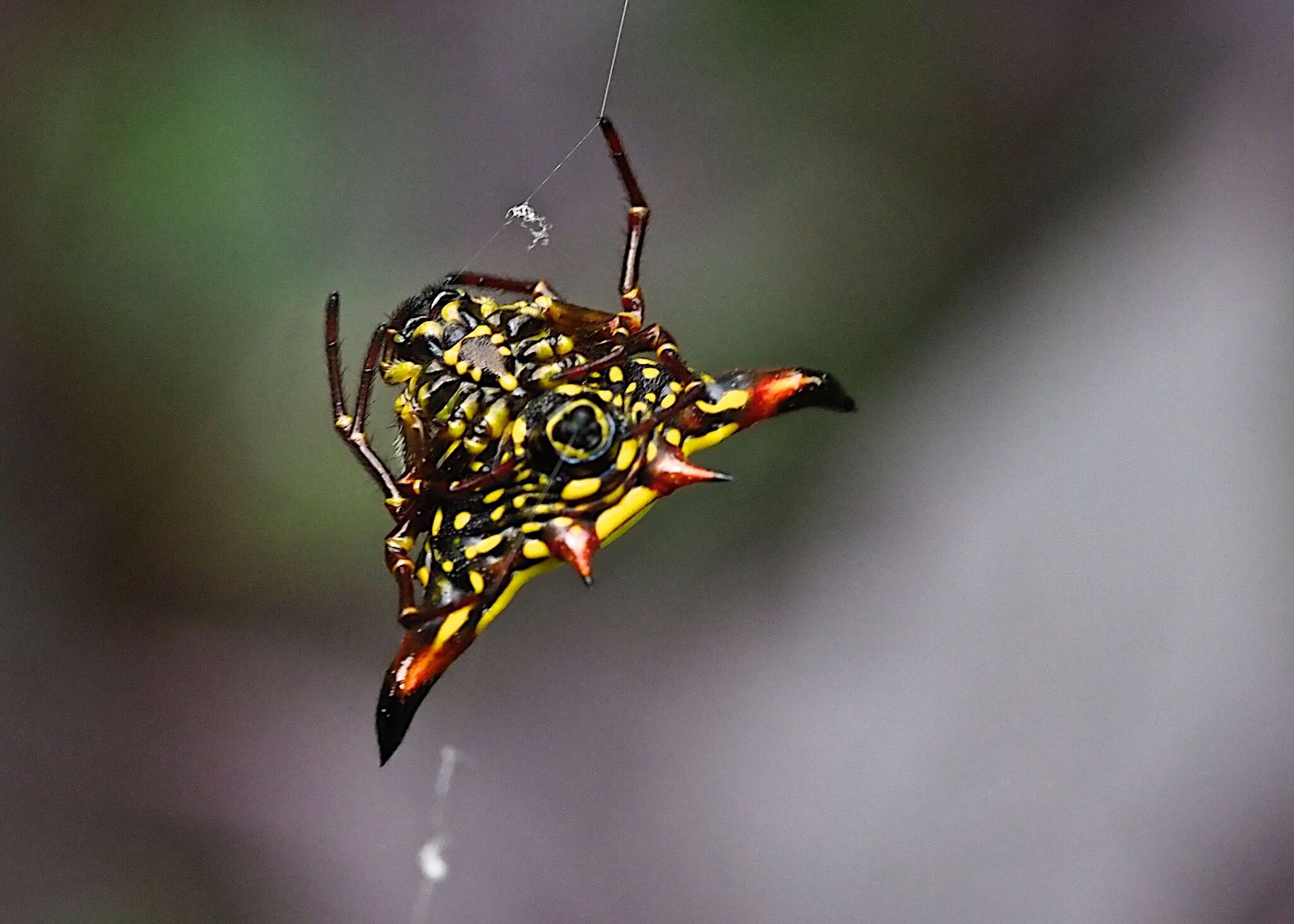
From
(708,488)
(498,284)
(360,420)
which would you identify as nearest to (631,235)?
(498,284)

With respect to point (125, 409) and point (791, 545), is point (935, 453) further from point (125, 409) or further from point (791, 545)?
point (125, 409)

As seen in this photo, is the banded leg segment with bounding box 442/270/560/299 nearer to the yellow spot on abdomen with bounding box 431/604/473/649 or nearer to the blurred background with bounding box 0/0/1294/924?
the yellow spot on abdomen with bounding box 431/604/473/649

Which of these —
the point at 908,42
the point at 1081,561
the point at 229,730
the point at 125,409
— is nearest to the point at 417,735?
the point at 229,730

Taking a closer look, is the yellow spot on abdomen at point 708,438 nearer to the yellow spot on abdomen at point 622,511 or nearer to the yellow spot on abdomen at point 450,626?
the yellow spot on abdomen at point 622,511

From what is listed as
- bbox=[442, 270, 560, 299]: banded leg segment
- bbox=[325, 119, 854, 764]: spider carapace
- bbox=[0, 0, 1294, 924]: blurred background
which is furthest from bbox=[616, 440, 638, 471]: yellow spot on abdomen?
bbox=[0, 0, 1294, 924]: blurred background

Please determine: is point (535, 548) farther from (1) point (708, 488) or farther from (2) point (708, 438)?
(1) point (708, 488)

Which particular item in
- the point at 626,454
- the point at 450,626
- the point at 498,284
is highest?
the point at 498,284

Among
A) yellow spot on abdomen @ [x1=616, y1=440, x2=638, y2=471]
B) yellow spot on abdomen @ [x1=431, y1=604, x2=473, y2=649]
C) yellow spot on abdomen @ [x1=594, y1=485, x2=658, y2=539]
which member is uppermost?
yellow spot on abdomen @ [x1=616, y1=440, x2=638, y2=471]

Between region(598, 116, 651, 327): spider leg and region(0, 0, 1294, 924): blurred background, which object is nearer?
region(598, 116, 651, 327): spider leg

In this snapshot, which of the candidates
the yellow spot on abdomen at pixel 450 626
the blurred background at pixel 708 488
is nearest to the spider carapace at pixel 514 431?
the yellow spot on abdomen at pixel 450 626
